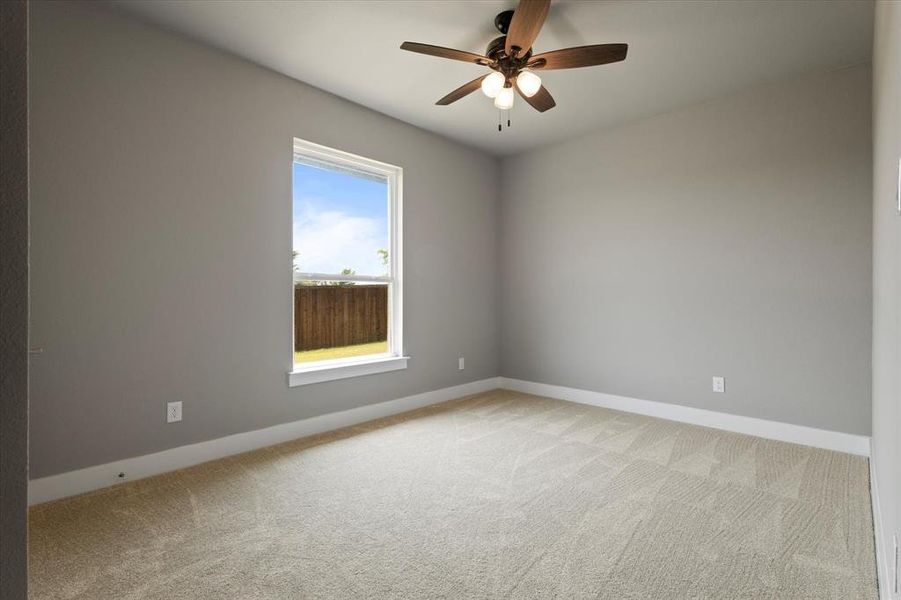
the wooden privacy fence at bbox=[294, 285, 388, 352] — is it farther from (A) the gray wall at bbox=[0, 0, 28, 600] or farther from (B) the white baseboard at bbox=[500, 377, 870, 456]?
(A) the gray wall at bbox=[0, 0, 28, 600]

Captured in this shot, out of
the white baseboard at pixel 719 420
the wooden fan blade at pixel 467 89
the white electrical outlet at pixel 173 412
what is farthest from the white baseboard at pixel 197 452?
the wooden fan blade at pixel 467 89

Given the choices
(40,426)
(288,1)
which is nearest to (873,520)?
(288,1)

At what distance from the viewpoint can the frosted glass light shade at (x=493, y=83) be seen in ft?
Result: 8.56

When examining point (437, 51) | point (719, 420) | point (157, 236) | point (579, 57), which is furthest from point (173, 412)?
point (719, 420)

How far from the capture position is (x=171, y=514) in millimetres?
2182

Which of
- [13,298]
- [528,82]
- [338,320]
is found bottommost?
[338,320]

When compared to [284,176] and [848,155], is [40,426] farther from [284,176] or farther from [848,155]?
[848,155]

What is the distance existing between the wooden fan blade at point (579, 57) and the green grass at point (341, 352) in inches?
96.9

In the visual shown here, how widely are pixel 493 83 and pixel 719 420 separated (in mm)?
3004

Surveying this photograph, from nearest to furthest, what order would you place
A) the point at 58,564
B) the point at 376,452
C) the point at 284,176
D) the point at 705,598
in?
the point at 705,598 → the point at 58,564 → the point at 376,452 → the point at 284,176

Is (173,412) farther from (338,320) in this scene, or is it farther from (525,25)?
(525,25)

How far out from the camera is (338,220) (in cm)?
369

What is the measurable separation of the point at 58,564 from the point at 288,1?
2729mm

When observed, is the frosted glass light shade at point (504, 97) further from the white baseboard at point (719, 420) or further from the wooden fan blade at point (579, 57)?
the white baseboard at point (719, 420)
